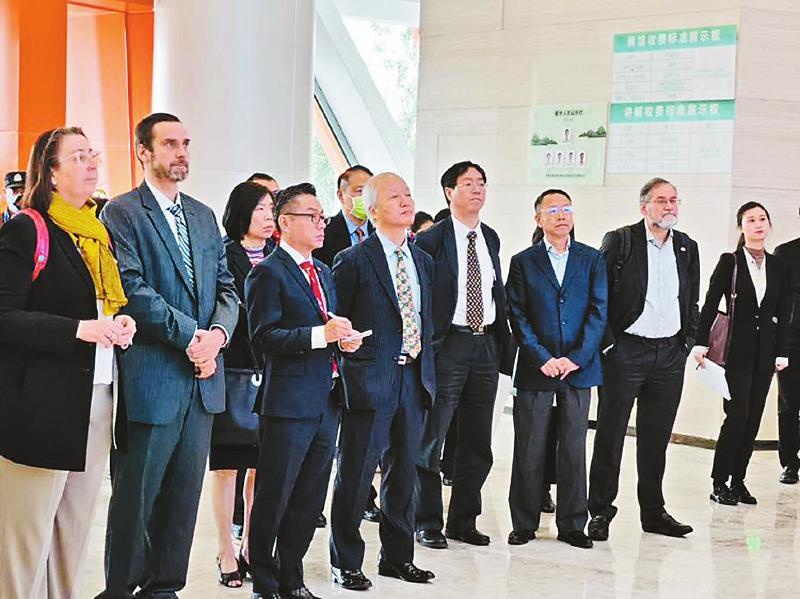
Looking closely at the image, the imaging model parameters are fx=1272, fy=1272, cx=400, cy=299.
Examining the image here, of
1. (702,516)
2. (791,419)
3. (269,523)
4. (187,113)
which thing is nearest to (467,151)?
(187,113)

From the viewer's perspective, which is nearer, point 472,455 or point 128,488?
point 128,488

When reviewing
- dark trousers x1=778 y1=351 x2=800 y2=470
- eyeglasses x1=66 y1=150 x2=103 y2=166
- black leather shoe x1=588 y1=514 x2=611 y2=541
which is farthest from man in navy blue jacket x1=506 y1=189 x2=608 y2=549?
eyeglasses x1=66 y1=150 x2=103 y2=166

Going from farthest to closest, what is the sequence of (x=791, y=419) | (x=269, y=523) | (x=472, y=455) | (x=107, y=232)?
(x=791, y=419)
(x=472, y=455)
(x=269, y=523)
(x=107, y=232)

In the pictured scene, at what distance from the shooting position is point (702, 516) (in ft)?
23.5

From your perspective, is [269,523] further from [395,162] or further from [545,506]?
[395,162]

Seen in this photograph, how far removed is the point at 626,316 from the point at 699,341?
1103 mm

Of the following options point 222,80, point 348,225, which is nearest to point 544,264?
point 348,225

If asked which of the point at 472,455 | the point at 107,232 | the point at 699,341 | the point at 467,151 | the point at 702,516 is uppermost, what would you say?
the point at 467,151

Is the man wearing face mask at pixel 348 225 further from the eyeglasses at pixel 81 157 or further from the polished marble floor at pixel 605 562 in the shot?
the eyeglasses at pixel 81 157

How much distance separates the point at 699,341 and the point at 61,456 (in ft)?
14.5

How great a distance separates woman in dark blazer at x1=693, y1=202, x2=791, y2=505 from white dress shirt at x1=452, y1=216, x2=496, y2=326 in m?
1.76

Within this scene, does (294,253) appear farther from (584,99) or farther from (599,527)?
(584,99)

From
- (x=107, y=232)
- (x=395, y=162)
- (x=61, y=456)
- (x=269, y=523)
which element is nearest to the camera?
(x=61, y=456)

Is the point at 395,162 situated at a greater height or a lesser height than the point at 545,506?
greater
